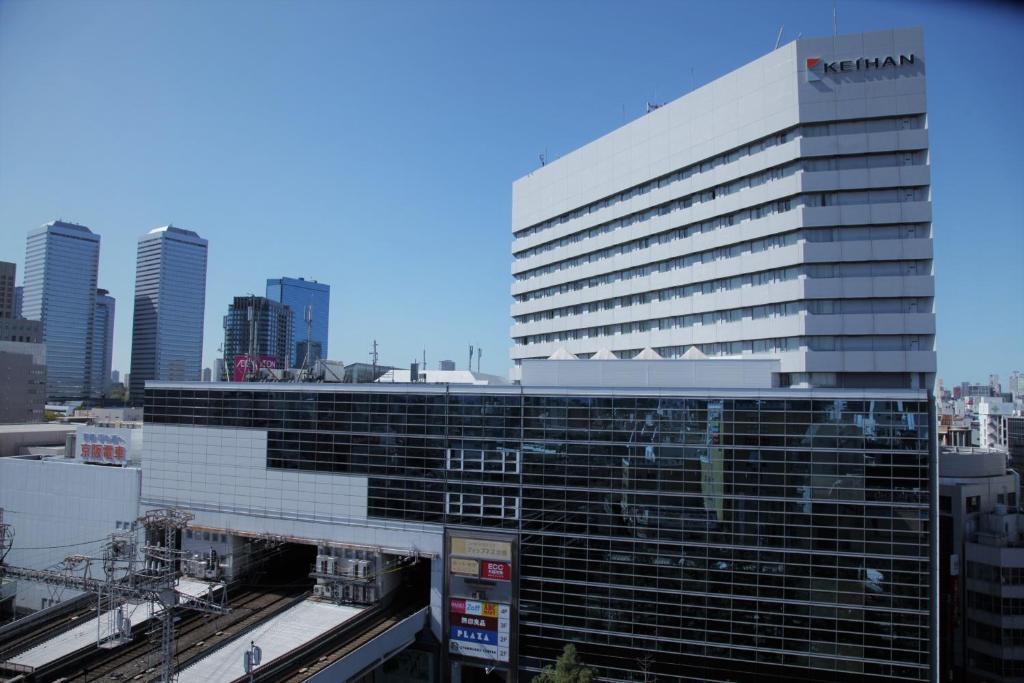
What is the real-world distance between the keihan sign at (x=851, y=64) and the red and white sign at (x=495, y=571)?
35.5 metres

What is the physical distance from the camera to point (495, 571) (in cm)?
3556

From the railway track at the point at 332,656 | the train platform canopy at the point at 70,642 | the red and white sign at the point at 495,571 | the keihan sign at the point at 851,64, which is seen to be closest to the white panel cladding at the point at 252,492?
the red and white sign at the point at 495,571

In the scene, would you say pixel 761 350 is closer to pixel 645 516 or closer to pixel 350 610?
pixel 645 516

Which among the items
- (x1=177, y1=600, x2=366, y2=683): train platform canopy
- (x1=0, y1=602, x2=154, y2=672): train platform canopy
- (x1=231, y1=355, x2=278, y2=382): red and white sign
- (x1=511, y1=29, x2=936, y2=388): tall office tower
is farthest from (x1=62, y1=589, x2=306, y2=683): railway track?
(x1=511, y1=29, x2=936, y2=388): tall office tower

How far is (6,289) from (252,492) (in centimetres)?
16058

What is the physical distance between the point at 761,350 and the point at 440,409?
2229 cm

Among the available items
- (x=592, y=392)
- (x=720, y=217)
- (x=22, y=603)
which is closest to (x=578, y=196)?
(x=720, y=217)

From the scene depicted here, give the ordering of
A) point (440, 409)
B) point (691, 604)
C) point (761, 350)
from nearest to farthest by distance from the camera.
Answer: point (691, 604)
point (440, 409)
point (761, 350)

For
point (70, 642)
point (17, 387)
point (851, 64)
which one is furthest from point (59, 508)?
point (17, 387)

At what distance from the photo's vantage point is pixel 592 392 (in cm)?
3472

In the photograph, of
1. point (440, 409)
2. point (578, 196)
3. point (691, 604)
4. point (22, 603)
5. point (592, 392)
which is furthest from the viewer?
point (578, 196)

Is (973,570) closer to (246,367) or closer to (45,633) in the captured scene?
(246,367)

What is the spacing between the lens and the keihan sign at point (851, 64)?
38.9 metres

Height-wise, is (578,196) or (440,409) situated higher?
(578,196)
